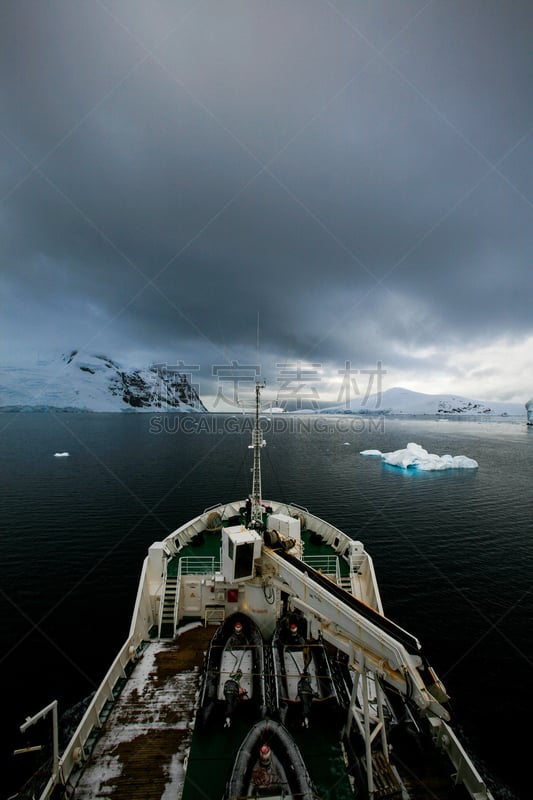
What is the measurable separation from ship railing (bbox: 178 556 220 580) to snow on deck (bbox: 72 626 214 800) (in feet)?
14.5

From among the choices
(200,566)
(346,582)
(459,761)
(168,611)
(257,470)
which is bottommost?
(459,761)

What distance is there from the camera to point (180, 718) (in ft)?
40.8

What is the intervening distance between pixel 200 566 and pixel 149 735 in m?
9.37

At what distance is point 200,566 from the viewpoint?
68.9 ft

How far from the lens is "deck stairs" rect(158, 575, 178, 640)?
17594mm

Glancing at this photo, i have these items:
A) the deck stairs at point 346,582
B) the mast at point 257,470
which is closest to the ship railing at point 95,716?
the mast at point 257,470

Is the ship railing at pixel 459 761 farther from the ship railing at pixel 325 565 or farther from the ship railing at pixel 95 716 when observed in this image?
the ship railing at pixel 95 716

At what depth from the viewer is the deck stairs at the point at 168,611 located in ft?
57.7

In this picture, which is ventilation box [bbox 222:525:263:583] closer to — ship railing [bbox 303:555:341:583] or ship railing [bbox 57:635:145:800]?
ship railing [bbox 57:635:145:800]

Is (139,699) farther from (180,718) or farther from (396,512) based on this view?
(396,512)

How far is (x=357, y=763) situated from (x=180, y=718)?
6388 millimetres

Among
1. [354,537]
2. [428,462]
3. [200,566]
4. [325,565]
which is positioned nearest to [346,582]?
[325,565]

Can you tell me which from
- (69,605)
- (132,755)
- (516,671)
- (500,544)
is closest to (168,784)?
(132,755)

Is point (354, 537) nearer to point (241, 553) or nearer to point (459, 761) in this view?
point (241, 553)
